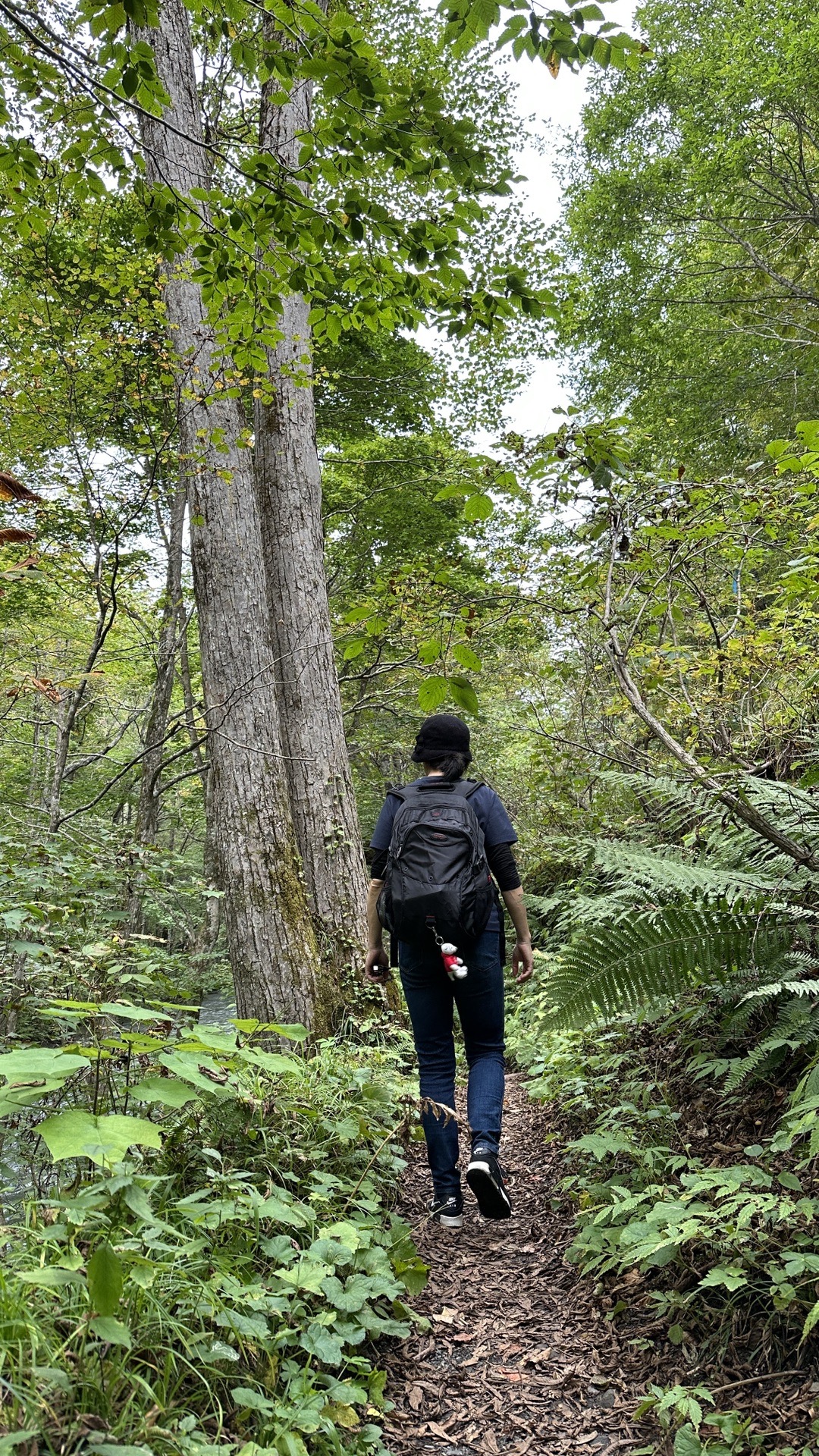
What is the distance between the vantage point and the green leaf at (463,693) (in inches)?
61.3

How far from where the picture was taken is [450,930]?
307cm

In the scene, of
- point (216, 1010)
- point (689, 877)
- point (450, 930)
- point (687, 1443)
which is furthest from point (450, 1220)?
point (216, 1010)

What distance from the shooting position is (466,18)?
6.87 feet

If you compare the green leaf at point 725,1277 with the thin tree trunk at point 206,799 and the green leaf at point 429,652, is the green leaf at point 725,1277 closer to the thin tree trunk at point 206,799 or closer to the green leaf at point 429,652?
the green leaf at point 429,652

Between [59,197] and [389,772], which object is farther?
[389,772]

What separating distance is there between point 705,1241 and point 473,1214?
135 centimetres

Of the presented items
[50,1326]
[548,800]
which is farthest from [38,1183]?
[548,800]

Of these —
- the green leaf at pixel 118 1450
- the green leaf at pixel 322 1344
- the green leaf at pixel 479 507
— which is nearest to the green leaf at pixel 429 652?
the green leaf at pixel 479 507

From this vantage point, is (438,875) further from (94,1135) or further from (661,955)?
(94,1135)

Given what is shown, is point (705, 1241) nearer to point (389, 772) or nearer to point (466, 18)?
point (466, 18)

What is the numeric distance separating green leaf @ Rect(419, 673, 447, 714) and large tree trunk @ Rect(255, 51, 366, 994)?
3.26m

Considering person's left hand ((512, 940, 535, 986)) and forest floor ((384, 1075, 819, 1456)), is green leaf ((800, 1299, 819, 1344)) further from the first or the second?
person's left hand ((512, 940, 535, 986))

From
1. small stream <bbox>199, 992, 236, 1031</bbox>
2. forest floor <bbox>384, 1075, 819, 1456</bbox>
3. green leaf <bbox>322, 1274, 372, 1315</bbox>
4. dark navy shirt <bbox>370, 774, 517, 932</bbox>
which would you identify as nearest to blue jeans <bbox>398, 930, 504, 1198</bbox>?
dark navy shirt <bbox>370, 774, 517, 932</bbox>

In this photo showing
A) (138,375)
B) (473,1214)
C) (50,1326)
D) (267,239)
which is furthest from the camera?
(138,375)
